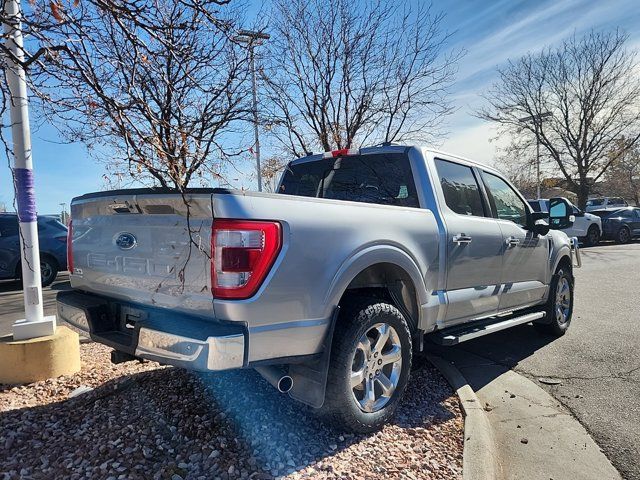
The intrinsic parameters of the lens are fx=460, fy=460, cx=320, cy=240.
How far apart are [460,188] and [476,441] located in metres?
2.18

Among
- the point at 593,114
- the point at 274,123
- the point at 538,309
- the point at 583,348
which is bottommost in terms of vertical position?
the point at 583,348

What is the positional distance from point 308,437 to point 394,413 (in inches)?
27.8

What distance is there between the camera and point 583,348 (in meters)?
5.15

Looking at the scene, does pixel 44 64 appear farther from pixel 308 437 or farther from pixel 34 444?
pixel 308 437

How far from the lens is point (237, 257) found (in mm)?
2297

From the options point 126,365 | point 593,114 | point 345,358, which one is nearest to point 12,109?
point 126,365

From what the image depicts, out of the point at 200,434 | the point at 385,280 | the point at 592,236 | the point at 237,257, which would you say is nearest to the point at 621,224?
the point at 592,236

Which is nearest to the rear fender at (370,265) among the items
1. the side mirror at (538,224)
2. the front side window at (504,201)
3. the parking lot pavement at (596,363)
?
the parking lot pavement at (596,363)

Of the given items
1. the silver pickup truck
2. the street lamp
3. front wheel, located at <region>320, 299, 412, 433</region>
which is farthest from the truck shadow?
the street lamp

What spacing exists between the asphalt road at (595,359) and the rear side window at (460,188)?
1.71 m

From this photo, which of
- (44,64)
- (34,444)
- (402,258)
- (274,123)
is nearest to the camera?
(44,64)

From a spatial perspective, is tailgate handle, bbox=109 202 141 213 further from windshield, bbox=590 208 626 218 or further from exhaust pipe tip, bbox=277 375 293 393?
windshield, bbox=590 208 626 218

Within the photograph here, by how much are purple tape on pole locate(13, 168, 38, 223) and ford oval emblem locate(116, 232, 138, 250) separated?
135cm

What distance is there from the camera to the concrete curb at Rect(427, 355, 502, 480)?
2623 mm
